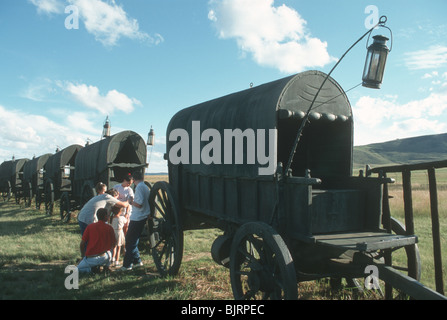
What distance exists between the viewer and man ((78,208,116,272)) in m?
6.01

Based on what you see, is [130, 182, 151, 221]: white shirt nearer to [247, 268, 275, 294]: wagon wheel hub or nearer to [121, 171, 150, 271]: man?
[121, 171, 150, 271]: man

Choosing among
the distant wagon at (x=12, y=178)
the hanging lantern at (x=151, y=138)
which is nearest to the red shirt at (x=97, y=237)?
the hanging lantern at (x=151, y=138)

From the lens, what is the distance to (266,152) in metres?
3.99

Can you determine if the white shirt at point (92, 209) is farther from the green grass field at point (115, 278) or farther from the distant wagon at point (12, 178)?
the distant wagon at point (12, 178)

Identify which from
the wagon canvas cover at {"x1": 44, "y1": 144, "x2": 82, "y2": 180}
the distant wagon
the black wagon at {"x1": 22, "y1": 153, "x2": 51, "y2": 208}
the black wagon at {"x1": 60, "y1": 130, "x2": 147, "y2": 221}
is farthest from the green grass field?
the distant wagon

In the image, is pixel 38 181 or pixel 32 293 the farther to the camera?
pixel 38 181

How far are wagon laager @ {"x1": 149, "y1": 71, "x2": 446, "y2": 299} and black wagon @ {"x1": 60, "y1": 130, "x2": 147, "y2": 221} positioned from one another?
5614 mm

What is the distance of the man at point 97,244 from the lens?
601 centimetres

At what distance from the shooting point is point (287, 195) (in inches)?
150

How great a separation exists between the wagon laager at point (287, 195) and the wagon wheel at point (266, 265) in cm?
1

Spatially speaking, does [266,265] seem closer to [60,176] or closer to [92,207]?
[92,207]

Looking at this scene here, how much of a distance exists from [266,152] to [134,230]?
3.68 meters
